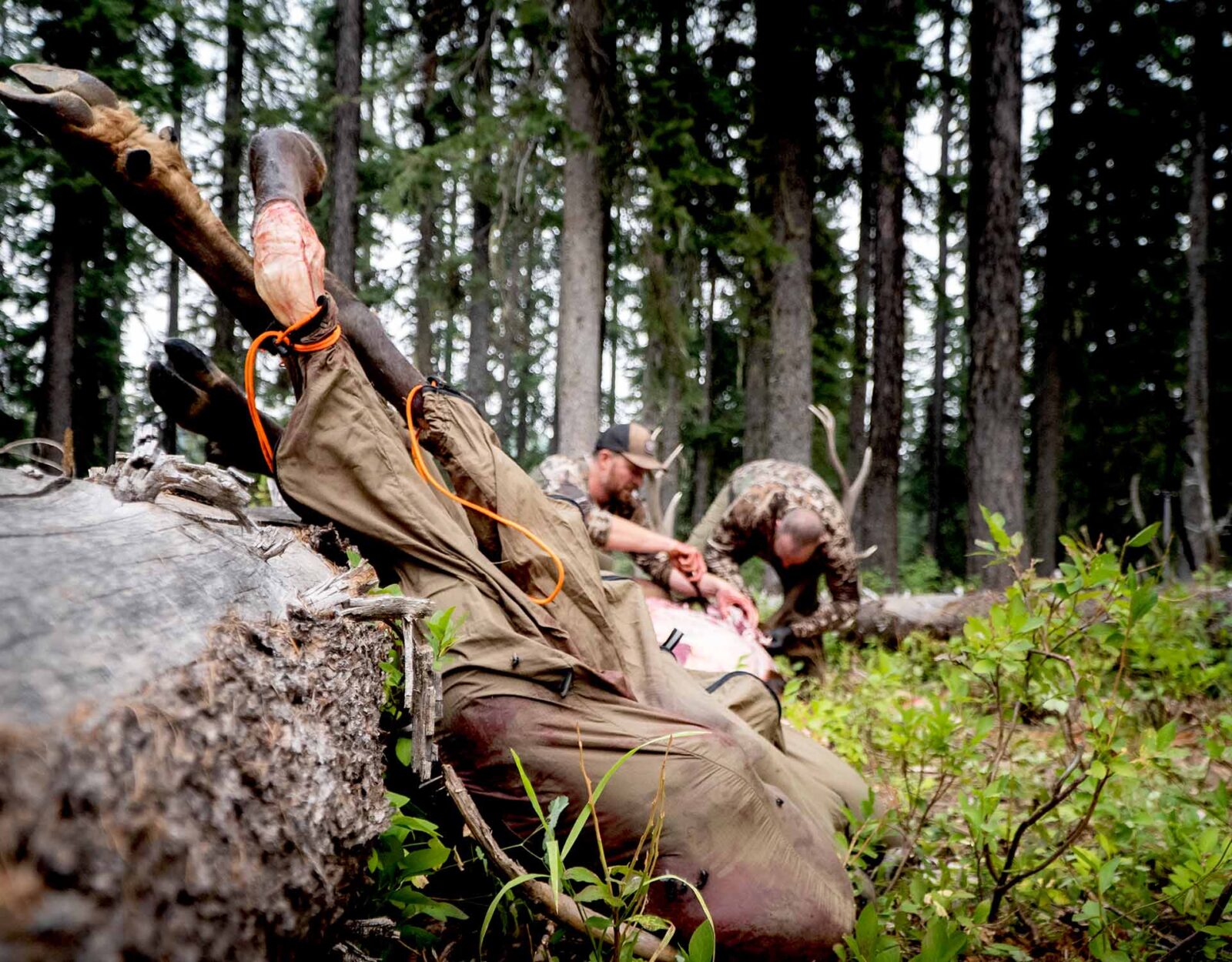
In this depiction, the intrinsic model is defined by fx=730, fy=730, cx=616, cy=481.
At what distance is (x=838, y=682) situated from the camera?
214 inches

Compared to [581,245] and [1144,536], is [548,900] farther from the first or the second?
[581,245]

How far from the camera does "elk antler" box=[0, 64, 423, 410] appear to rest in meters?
1.73

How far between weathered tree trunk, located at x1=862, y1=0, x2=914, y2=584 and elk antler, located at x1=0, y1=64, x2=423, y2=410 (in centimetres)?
1042

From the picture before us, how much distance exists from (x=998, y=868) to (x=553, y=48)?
28.6ft

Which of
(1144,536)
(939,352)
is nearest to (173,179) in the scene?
(1144,536)

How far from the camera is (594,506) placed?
16.9ft

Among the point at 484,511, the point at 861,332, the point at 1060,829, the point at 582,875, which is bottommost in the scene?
the point at 1060,829

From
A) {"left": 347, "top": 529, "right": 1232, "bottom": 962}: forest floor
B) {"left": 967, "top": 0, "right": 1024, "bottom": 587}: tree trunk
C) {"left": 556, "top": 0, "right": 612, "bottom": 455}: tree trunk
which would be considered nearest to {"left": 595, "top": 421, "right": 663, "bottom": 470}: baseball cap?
{"left": 556, "top": 0, "right": 612, "bottom": 455}: tree trunk

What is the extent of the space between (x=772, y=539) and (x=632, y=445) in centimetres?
146

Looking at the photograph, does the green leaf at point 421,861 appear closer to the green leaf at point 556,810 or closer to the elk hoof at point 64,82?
the green leaf at point 556,810

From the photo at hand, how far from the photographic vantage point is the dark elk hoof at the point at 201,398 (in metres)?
2.13

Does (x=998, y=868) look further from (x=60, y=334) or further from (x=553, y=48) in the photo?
(x=60, y=334)

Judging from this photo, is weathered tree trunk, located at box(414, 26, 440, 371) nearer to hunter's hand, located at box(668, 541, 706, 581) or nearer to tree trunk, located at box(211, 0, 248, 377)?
tree trunk, located at box(211, 0, 248, 377)

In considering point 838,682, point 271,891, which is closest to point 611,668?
point 271,891
